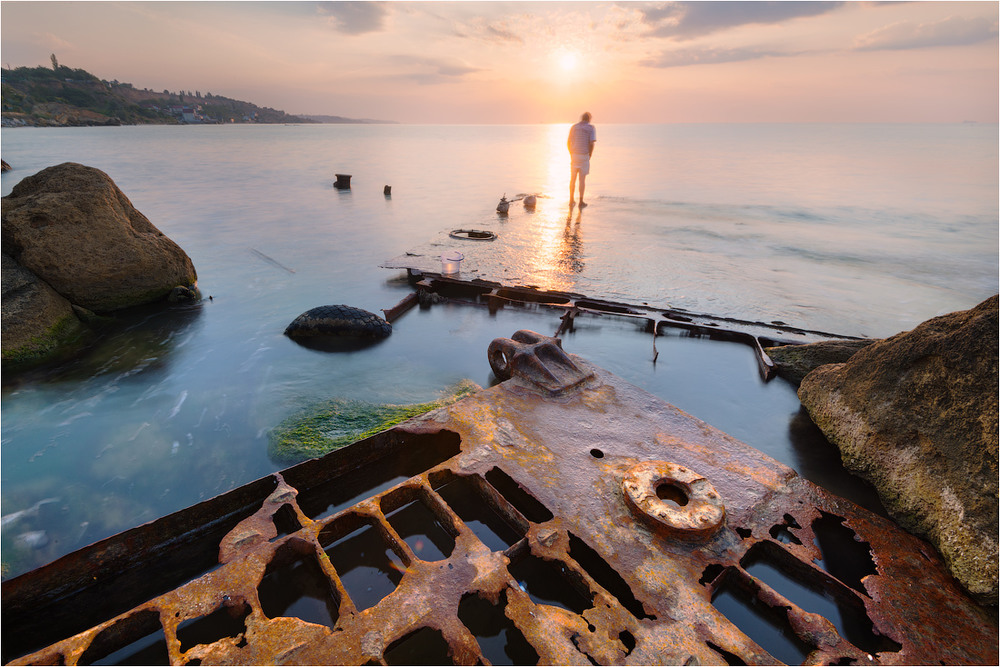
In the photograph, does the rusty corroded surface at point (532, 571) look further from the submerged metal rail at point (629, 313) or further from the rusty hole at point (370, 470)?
the submerged metal rail at point (629, 313)

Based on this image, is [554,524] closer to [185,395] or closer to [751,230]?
[185,395]

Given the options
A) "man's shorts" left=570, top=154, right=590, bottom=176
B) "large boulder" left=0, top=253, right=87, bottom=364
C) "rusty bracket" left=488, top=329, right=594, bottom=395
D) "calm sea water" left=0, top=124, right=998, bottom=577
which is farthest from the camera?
"man's shorts" left=570, top=154, right=590, bottom=176

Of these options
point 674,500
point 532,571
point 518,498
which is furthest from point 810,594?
point 518,498

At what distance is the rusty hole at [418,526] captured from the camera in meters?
2.81

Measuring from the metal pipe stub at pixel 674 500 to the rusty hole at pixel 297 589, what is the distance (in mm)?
1720

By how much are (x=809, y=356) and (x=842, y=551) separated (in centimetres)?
269

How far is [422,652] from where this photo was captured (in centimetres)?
225

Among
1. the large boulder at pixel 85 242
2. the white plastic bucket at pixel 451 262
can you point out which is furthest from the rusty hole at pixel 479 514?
the large boulder at pixel 85 242

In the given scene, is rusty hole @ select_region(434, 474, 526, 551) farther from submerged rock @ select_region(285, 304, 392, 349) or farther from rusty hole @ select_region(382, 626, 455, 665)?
submerged rock @ select_region(285, 304, 392, 349)

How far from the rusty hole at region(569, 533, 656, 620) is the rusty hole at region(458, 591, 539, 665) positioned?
0.48 m

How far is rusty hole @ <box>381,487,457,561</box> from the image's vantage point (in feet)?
9.21

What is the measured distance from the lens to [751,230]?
479 inches

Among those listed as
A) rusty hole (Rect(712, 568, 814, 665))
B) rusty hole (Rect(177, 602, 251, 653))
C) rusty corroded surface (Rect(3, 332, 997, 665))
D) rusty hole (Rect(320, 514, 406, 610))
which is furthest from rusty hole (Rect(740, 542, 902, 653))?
rusty hole (Rect(177, 602, 251, 653))

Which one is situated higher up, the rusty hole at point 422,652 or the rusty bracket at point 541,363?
the rusty bracket at point 541,363
